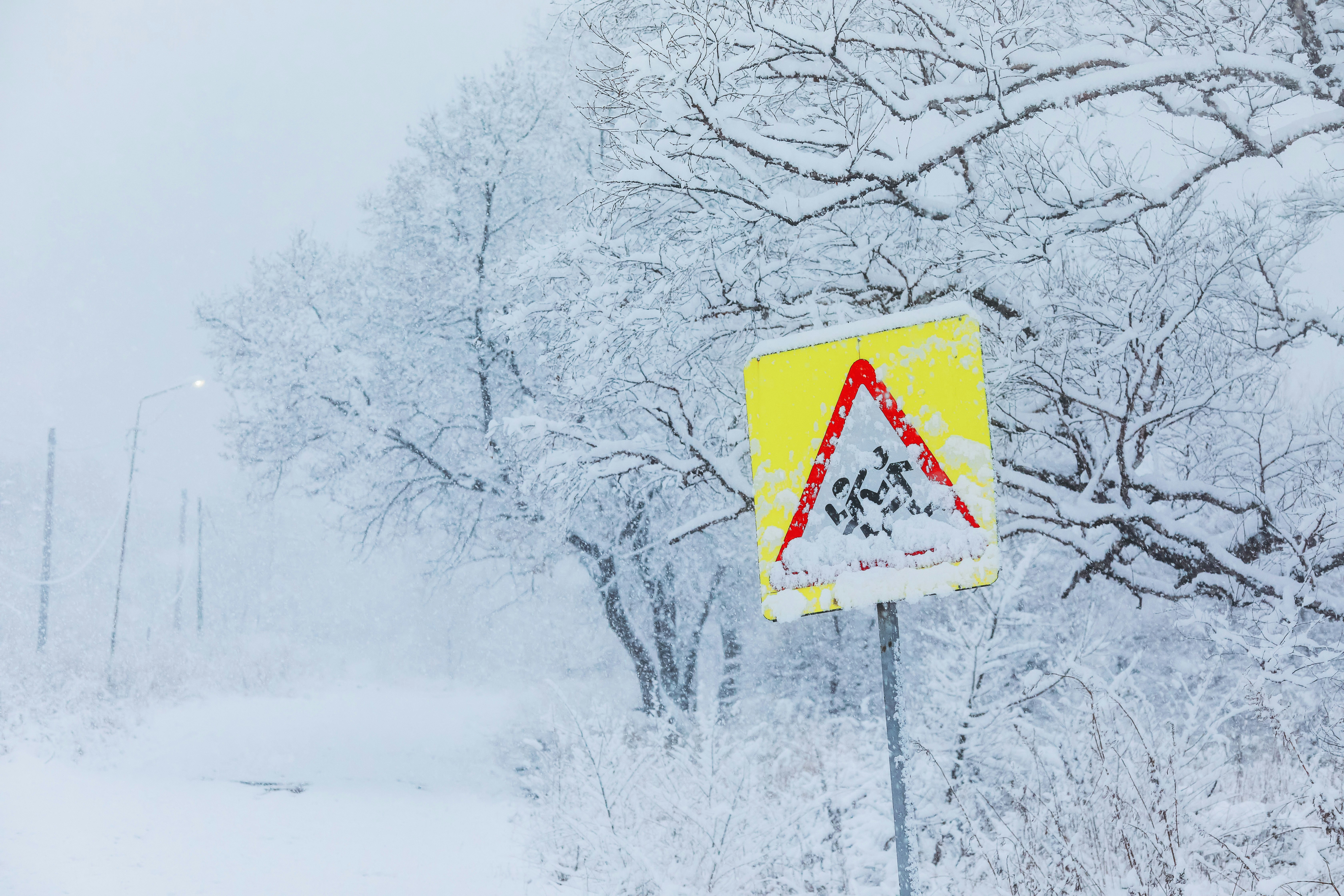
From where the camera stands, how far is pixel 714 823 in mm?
4406

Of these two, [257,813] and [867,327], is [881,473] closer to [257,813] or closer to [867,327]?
[867,327]

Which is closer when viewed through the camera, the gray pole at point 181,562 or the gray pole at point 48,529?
the gray pole at point 48,529

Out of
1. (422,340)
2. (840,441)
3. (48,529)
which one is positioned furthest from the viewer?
(48,529)

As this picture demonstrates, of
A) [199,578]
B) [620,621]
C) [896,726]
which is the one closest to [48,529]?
[199,578]

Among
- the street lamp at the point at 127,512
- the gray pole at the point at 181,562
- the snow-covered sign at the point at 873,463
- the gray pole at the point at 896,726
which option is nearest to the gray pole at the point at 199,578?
the gray pole at the point at 181,562

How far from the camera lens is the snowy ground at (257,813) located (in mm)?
5578

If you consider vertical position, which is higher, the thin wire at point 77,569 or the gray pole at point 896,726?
the thin wire at point 77,569

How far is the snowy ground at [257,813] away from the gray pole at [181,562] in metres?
24.0

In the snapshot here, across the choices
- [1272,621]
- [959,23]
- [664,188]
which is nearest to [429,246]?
[664,188]

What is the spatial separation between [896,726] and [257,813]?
8160 millimetres

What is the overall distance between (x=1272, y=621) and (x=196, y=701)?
709 inches

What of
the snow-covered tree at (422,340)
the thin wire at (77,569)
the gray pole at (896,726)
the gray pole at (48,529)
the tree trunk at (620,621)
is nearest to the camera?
the gray pole at (896,726)

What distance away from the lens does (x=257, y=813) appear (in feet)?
26.7

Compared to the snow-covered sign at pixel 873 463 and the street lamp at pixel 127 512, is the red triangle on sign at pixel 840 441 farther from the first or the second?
the street lamp at pixel 127 512
